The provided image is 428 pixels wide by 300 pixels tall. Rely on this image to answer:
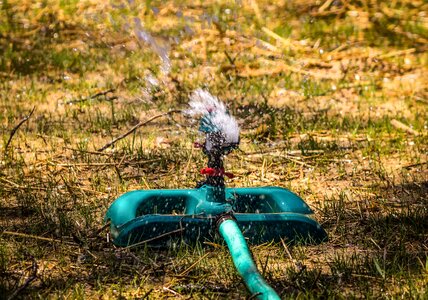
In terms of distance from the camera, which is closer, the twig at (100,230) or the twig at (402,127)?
the twig at (100,230)

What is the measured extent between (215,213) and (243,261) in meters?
0.48

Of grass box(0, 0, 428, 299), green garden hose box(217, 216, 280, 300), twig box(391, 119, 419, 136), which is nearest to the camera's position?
green garden hose box(217, 216, 280, 300)

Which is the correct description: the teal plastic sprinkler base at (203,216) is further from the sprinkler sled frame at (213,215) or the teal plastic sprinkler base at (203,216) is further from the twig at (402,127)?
the twig at (402,127)

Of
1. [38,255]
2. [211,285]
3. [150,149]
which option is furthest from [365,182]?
[38,255]

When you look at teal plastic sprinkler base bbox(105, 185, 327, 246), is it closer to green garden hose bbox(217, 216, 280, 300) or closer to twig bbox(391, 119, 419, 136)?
green garden hose bbox(217, 216, 280, 300)

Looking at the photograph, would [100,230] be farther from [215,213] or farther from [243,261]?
[243,261]

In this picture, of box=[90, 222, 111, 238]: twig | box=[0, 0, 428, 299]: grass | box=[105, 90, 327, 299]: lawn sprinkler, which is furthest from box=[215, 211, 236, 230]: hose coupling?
box=[90, 222, 111, 238]: twig

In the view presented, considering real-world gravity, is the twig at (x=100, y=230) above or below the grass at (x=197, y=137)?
above

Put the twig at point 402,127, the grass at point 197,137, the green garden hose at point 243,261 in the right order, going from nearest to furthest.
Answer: the green garden hose at point 243,261 → the grass at point 197,137 → the twig at point 402,127

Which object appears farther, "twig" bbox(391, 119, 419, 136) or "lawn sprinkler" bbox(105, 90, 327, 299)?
"twig" bbox(391, 119, 419, 136)

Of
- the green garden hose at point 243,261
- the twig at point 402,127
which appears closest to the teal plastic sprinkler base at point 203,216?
the green garden hose at point 243,261

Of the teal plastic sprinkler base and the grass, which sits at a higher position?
the teal plastic sprinkler base

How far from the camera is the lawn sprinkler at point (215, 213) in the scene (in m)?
2.75

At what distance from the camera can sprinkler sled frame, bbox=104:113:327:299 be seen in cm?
275
